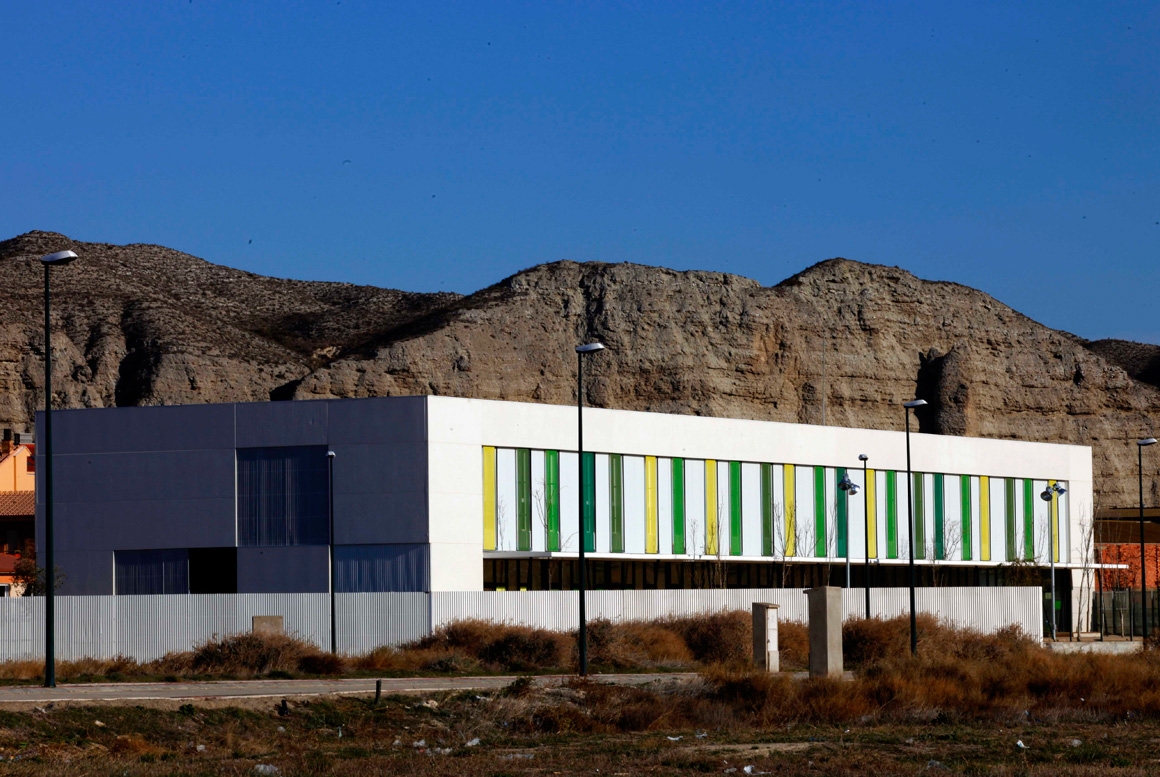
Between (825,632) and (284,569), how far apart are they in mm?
24236

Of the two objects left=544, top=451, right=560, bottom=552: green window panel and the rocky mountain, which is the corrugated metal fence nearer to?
left=544, top=451, right=560, bottom=552: green window panel

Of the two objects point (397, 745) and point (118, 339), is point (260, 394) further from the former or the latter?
point (397, 745)

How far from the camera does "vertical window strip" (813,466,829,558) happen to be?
6594 cm

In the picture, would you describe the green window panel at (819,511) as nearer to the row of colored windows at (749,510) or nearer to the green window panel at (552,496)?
the row of colored windows at (749,510)

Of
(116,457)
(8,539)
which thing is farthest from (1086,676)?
(8,539)

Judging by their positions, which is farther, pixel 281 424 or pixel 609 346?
pixel 609 346

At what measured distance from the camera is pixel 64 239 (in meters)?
121

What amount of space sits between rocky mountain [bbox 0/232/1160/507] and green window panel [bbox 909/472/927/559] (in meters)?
37.5

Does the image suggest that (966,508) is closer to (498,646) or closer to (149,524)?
(498,646)

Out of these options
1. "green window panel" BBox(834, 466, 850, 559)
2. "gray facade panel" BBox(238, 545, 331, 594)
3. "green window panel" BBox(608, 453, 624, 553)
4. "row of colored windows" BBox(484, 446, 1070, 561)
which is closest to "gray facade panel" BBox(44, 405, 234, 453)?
"gray facade panel" BBox(238, 545, 331, 594)

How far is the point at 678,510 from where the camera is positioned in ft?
201

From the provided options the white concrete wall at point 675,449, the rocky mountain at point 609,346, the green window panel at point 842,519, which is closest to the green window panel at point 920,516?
the white concrete wall at point 675,449

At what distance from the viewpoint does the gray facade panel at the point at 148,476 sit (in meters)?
54.2

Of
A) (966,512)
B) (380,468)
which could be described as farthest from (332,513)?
(966,512)
